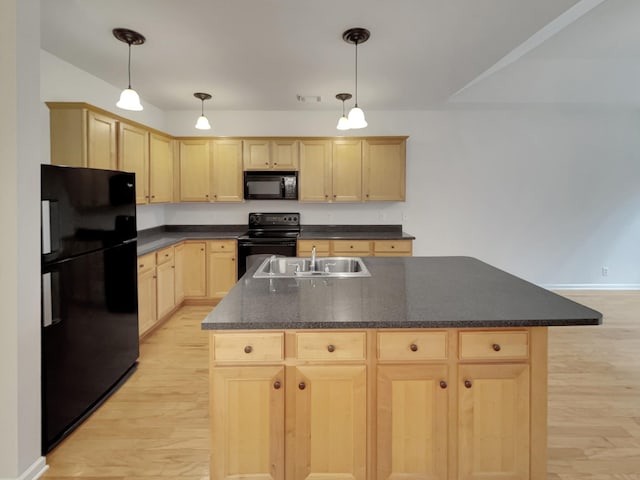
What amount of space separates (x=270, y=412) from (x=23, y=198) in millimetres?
1581

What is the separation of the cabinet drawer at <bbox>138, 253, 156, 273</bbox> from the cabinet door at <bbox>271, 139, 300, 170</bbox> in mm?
2014

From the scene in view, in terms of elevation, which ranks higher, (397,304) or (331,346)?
(397,304)

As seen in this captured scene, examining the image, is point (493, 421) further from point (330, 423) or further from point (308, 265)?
point (308, 265)

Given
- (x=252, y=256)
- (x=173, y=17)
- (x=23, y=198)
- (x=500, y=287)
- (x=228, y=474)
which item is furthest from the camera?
(x=252, y=256)

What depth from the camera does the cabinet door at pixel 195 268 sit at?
478 centimetres

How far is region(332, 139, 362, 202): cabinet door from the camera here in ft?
16.4

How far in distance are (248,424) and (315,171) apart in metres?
3.86

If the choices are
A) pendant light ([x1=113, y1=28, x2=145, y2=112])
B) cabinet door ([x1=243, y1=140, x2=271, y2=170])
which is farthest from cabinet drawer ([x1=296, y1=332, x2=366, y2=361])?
cabinet door ([x1=243, y1=140, x2=271, y2=170])

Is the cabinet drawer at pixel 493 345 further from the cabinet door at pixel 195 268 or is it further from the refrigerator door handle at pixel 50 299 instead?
the cabinet door at pixel 195 268

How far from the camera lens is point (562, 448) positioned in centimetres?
209

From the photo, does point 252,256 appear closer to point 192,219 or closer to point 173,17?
point 192,219

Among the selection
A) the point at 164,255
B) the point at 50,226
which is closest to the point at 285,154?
the point at 164,255

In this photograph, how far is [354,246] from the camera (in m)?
4.70

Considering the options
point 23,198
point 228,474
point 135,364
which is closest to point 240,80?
point 23,198
